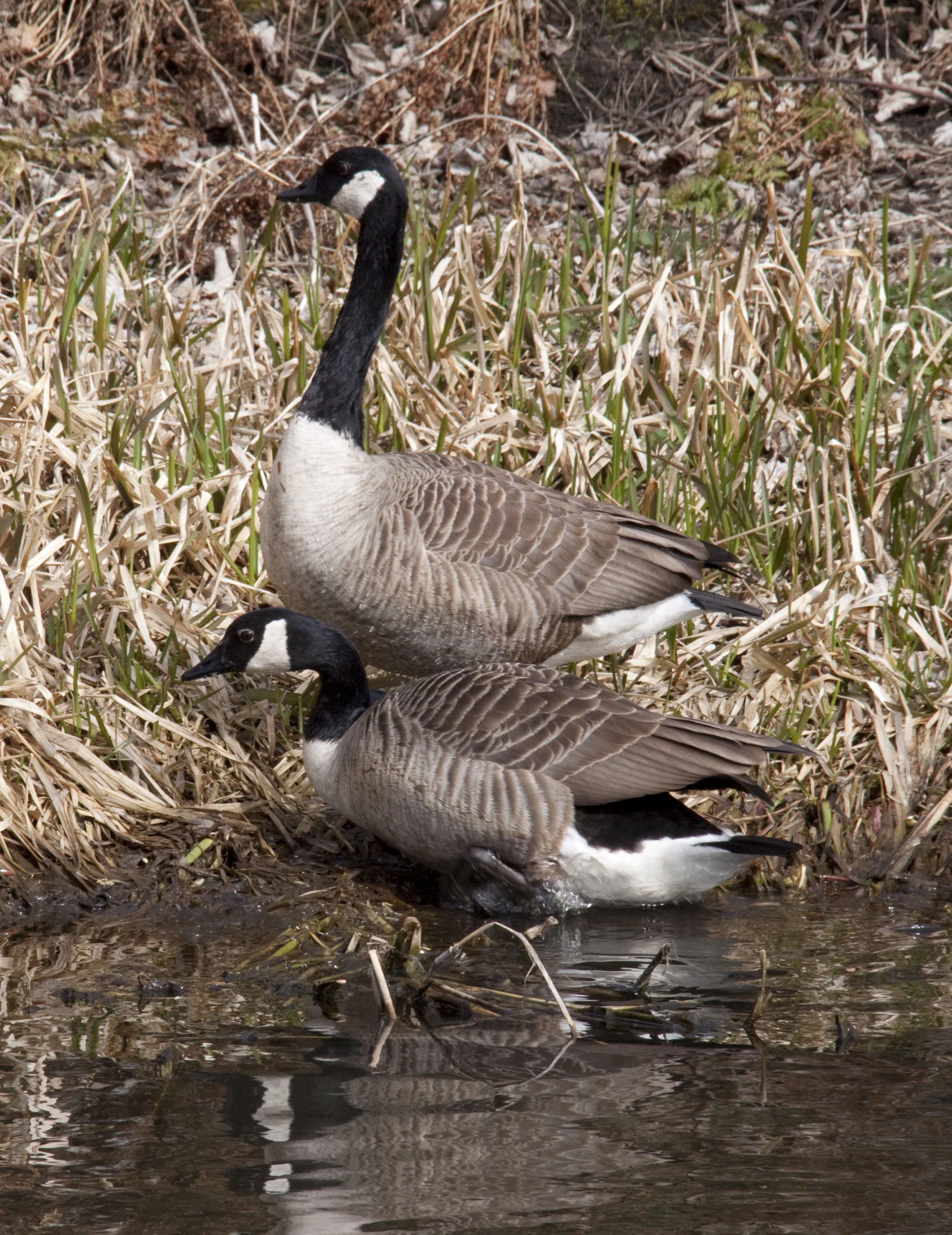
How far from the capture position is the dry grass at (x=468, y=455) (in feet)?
18.9

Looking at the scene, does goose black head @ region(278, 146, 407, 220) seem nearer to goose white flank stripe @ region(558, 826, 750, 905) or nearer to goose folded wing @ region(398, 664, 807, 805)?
goose folded wing @ region(398, 664, 807, 805)

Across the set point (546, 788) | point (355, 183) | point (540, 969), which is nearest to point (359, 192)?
point (355, 183)

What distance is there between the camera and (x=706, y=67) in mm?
10664

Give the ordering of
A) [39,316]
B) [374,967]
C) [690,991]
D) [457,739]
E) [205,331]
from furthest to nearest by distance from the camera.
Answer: [205,331], [39,316], [457,739], [690,991], [374,967]

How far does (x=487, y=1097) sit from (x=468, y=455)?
4.15 metres

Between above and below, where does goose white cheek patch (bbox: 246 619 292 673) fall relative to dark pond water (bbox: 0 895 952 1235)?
→ above

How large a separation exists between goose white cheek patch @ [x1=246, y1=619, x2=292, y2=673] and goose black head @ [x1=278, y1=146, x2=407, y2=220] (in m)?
1.89

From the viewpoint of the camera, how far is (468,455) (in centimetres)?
730

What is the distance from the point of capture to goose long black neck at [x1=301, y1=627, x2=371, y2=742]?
18.4 feet

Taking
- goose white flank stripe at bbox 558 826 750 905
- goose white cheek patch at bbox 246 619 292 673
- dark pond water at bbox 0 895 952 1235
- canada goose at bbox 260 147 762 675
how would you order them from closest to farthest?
dark pond water at bbox 0 895 952 1235, goose white flank stripe at bbox 558 826 750 905, goose white cheek patch at bbox 246 619 292 673, canada goose at bbox 260 147 762 675

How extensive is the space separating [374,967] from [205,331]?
15.8 ft

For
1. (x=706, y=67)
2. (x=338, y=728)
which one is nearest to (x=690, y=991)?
(x=338, y=728)

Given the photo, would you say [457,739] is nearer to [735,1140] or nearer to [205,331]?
[735,1140]

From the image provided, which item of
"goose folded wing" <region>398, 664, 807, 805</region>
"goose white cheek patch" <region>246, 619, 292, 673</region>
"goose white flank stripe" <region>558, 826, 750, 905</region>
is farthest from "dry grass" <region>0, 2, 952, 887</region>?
"goose folded wing" <region>398, 664, 807, 805</region>
